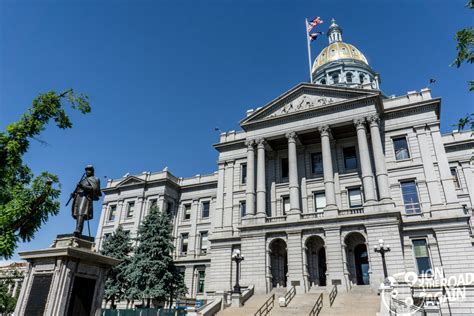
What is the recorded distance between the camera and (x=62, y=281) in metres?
8.34

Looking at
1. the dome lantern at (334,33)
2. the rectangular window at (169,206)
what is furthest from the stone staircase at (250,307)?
the dome lantern at (334,33)

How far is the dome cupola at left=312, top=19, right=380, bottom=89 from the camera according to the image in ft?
218

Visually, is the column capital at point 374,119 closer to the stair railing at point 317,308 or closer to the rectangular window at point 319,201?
the rectangular window at point 319,201

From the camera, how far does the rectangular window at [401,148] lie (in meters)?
30.9

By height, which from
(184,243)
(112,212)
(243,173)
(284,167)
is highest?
(243,173)

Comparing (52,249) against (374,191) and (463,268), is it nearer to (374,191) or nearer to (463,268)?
(374,191)

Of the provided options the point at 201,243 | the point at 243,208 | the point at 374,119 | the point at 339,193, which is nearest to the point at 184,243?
the point at 201,243

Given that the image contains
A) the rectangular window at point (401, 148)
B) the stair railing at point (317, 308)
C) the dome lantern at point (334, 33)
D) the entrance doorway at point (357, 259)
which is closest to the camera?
the stair railing at point (317, 308)

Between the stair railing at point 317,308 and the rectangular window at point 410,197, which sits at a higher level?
the rectangular window at point 410,197

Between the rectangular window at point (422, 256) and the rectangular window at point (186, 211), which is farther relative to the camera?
the rectangular window at point (186, 211)

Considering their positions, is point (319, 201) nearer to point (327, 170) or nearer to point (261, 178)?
point (327, 170)

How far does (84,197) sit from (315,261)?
23.3m

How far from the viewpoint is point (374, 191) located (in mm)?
28031

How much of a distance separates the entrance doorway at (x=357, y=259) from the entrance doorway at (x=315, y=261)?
2319 mm
